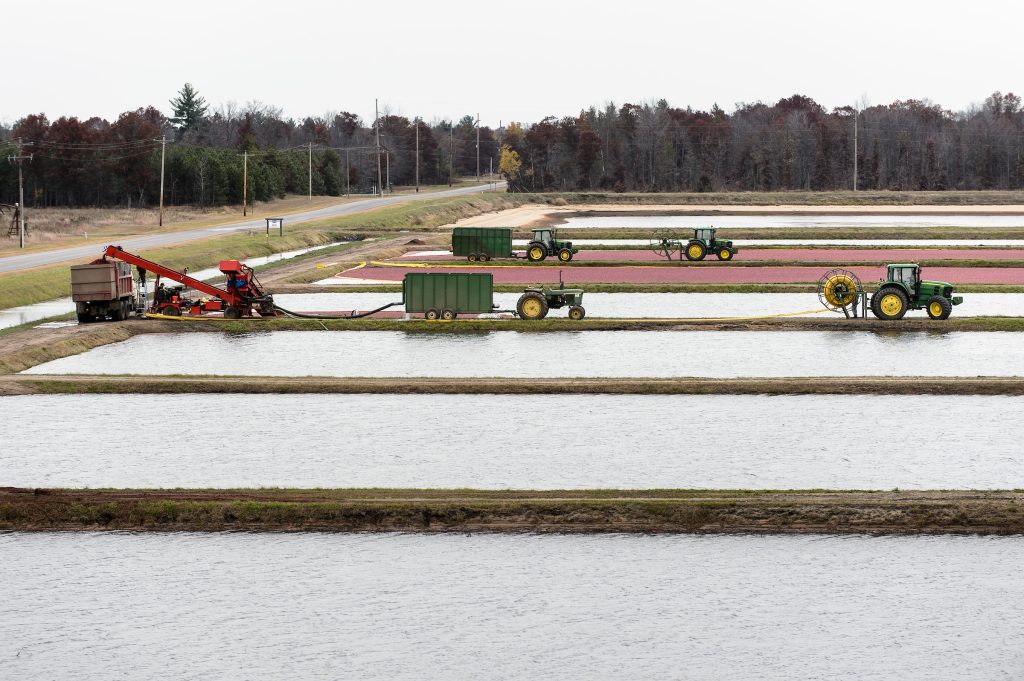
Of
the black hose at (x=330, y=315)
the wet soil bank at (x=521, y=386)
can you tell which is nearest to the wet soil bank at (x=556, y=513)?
the wet soil bank at (x=521, y=386)

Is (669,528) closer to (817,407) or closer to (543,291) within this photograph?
(817,407)

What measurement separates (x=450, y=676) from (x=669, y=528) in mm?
8736

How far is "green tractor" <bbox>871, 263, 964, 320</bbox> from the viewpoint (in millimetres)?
57969

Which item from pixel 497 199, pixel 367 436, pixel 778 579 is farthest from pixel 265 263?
pixel 497 199

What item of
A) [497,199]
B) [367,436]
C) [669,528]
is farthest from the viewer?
[497,199]

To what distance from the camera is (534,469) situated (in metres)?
33.1

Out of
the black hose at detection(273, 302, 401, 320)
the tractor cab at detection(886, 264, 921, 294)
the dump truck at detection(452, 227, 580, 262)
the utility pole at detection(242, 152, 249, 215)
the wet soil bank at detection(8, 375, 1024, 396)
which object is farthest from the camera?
the utility pole at detection(242, 152, 249, 215)

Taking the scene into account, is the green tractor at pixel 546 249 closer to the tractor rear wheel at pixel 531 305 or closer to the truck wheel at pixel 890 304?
the tractor rear wheel at pixel 531 305

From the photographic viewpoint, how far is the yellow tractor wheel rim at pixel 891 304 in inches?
2283

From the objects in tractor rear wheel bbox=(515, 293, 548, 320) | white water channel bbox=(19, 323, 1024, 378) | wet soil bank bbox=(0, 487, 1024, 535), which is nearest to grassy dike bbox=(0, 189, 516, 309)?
white water channel bbox=(19, 323, 1024, 378)

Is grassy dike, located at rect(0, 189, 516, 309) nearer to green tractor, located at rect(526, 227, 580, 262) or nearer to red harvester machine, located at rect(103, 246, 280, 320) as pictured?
red harvester machine, located at rect(103, 246, 280, 320)

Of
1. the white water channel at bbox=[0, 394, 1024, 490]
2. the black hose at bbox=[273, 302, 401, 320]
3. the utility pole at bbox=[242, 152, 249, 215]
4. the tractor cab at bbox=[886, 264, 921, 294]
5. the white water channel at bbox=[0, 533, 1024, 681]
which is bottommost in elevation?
the white water channel at bbox=[0, 533, 1024, 681]

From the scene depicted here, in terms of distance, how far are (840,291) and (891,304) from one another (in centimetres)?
248

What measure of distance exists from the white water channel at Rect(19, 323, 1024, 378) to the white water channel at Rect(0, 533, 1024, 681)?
18.5 meters
